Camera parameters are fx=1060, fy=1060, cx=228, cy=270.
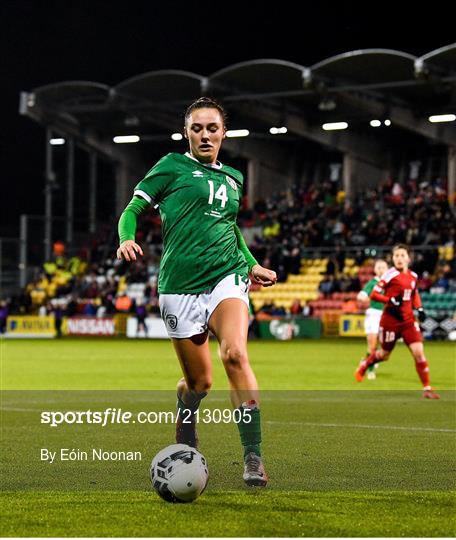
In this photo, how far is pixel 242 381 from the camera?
705cm

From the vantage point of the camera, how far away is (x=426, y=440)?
9977 millimetres

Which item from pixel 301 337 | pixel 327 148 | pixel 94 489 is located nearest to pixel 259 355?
pixel 301 337

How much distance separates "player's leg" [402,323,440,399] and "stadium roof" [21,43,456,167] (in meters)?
23.9

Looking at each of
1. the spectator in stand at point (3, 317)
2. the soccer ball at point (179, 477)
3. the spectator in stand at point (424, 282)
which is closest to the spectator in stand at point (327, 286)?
the spectator in stand at point (424, 282)

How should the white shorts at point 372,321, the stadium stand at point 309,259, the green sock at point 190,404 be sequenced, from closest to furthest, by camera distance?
the green sock at point 190,404 → the white shorts at point 372,321 → the stadium stand at point 309,259

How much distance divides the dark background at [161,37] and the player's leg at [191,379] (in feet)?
122

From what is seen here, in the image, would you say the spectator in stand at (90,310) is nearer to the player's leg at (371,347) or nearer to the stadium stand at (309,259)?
the stadium stand at (309,259)

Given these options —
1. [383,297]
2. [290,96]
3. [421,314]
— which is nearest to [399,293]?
[383,297]

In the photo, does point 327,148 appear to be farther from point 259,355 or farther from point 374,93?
point 259,355

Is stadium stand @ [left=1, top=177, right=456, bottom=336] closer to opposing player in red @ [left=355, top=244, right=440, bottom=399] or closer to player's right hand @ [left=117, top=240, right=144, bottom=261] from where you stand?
opposing player in red @ [left=355, top=244, right=440, bottom=399]

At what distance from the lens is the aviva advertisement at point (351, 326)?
119ft

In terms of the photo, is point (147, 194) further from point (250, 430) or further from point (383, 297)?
point (383, 297)

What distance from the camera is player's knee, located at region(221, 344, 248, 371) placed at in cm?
701

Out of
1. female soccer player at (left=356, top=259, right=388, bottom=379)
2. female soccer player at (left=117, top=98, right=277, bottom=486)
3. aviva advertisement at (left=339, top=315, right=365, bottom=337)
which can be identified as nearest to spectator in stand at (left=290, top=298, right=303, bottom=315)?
aviva advertisement at (left=339, top=315, right=365, bottom=337)
